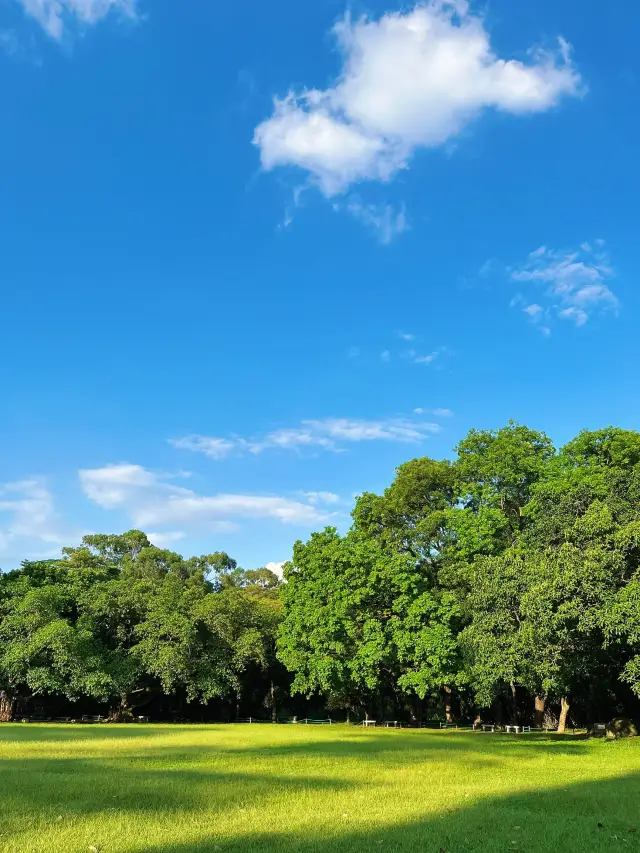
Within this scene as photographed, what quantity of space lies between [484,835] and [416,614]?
2748 centimetres

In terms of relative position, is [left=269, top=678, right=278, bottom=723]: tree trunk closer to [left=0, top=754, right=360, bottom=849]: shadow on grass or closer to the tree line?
the tree line

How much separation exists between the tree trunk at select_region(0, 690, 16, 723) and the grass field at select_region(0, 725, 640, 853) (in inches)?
1216

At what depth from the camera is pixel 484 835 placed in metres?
8.12

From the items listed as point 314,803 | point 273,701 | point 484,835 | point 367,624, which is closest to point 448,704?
point 367,624

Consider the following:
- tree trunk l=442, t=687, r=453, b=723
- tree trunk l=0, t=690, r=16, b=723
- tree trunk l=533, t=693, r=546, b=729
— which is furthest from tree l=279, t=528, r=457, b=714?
tree trunk l=0, t=690, r=16, b=723

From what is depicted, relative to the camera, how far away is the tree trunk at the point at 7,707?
45.3 m

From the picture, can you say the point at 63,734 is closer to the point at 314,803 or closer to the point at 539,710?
the point at 314,803

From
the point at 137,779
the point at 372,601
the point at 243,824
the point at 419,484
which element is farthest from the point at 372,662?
the point at 243,824

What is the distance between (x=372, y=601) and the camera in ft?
124

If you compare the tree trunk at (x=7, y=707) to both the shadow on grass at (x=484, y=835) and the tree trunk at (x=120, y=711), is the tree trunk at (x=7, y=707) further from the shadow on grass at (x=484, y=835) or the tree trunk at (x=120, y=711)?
the shadow on grass at (x=484, y=835)

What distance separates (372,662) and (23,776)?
952 inches

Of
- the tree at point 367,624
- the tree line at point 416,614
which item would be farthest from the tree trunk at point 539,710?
the tree at point 367,624

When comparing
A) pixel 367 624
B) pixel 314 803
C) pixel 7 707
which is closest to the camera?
pixel 314 803

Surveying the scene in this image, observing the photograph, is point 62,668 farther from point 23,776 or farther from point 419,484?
point 23,776
